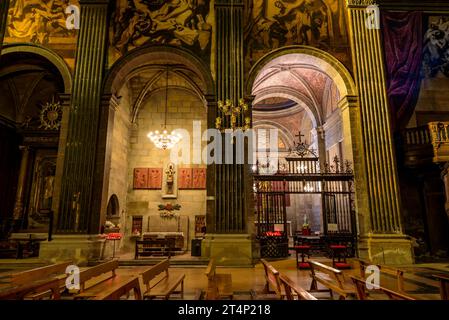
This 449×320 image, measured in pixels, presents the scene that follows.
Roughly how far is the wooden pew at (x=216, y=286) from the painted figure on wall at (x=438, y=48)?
9429 millimetres

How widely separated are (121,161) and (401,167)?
9656mm

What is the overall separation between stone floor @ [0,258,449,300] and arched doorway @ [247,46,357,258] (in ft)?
8.34

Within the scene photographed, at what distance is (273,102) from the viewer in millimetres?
17672

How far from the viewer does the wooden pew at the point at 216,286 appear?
10.4ft

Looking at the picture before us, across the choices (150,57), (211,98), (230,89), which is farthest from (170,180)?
(230,89)

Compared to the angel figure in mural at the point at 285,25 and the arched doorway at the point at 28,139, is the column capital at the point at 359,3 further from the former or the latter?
the arched doorway at the point at 28,139

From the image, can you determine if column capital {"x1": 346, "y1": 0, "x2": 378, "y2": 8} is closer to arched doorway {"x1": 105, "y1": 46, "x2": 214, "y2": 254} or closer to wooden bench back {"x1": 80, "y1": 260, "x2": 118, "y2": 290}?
arched doorway {"x1": 105, "y1": 46, "x2": 214, "y2": 254}

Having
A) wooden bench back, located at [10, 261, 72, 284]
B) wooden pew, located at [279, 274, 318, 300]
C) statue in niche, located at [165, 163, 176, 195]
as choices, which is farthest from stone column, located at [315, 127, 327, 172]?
wooden bench back, located at [10, 261, 72, 284]

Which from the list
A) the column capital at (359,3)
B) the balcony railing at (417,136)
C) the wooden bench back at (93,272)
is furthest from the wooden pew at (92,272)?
the column capital at (359,3)

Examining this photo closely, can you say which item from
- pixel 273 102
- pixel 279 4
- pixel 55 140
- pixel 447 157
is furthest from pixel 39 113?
pixel 447 157

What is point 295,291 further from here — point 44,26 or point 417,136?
point 44,26

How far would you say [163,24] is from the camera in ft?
30.7

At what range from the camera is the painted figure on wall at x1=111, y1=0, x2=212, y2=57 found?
926 cm
